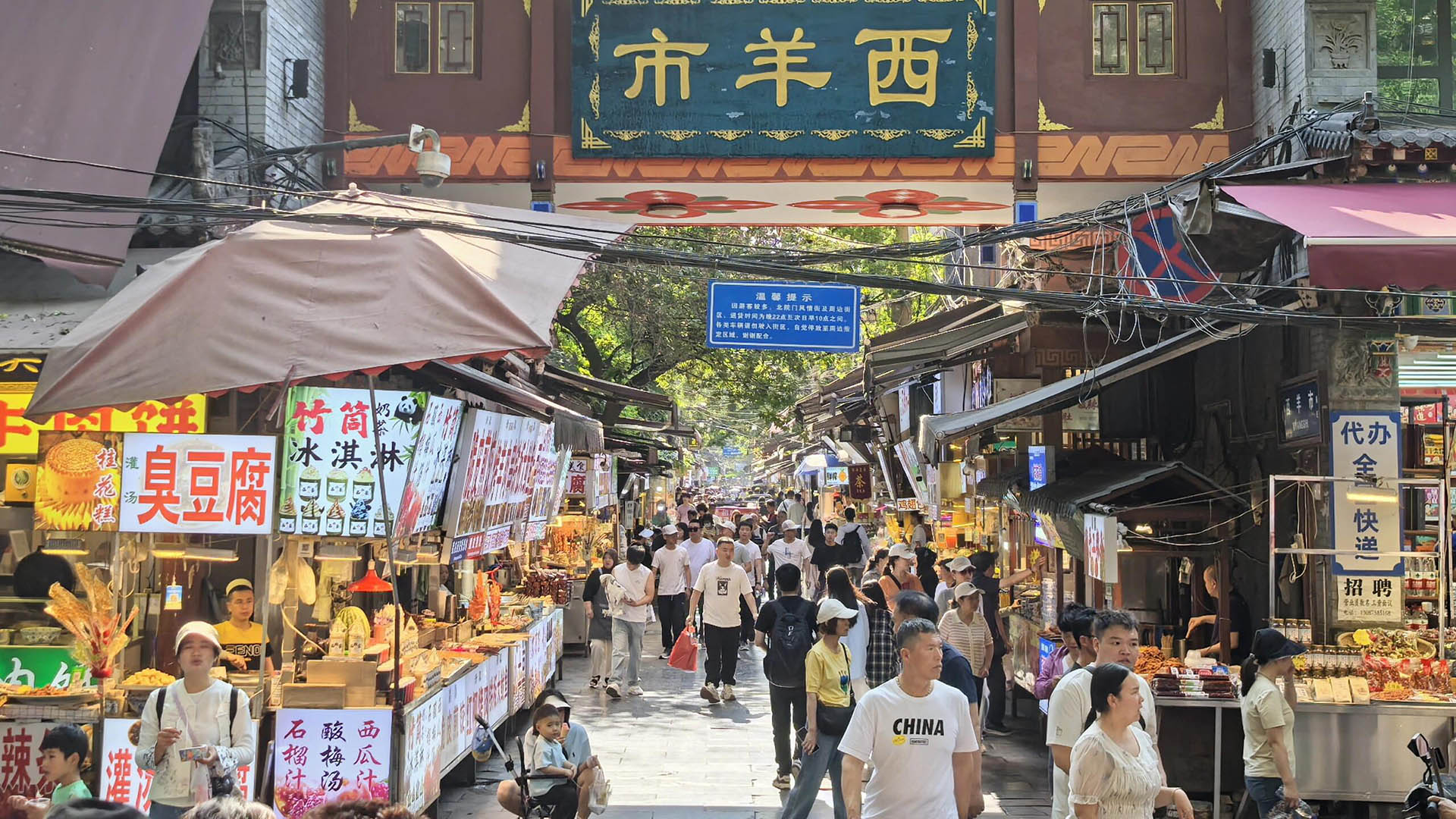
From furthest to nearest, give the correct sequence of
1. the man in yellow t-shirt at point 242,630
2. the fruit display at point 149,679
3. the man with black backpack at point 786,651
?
the man with black backpack at point 786,651
the man in yellow t-shirt at point 242,630
the fruit display at point 149,679

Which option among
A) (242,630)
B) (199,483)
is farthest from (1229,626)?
(199,483)

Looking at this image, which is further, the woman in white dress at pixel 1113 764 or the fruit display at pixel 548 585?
the fruit display at pixel 548 585

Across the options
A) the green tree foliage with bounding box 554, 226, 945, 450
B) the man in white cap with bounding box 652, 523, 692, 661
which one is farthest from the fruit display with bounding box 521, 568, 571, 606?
the green tree foliage with bounding box 554, 226, 945, 450

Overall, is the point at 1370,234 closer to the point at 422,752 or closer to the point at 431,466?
the point at 431,466

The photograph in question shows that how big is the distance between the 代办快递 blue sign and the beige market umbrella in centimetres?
449

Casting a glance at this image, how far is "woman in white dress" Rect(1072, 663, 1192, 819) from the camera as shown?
5.27 meters

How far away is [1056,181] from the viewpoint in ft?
44.1

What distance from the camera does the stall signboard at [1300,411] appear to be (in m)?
10.7

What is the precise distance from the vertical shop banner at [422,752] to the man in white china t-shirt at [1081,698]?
4082 millimetres

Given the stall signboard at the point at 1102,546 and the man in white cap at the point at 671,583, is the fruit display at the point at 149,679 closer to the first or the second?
the stall signboard at the point at 1102,546

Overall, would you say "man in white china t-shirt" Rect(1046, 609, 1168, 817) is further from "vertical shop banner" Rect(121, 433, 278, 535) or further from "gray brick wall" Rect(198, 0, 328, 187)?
"gray brick wall" Rect(198, 0, 328, 187)

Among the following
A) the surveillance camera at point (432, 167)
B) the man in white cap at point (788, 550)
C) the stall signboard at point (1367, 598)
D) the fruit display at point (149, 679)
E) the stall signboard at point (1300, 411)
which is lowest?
the fruit display at point (149, 679)

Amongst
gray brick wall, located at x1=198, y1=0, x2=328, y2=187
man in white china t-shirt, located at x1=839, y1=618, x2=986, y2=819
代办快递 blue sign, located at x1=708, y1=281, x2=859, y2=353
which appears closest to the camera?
man in white china t-shirt, located at x1=839, y1=618, x2=986, y2=819

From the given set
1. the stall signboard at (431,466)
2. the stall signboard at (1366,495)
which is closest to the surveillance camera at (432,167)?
the stall signboard at (431,466)
